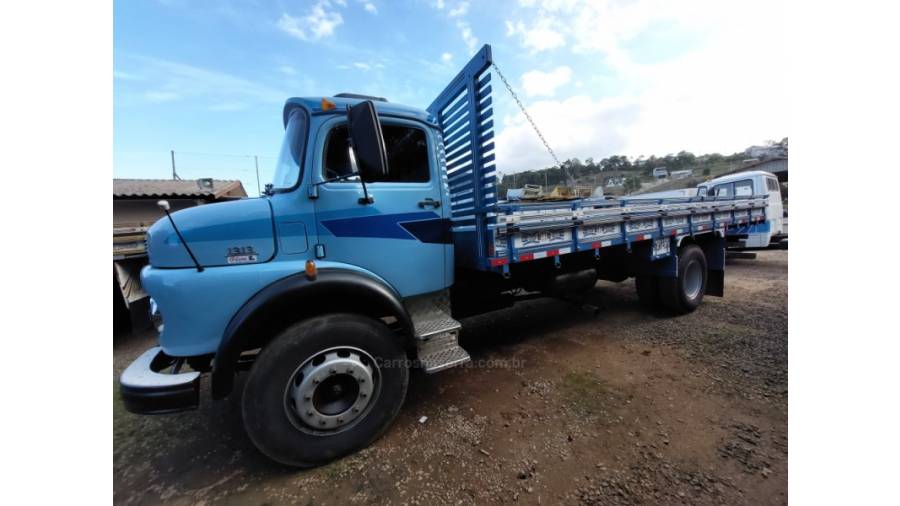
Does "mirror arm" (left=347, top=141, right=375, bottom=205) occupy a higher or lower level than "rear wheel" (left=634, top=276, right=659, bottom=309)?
higher

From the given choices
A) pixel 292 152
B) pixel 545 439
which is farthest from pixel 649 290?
pixel 292 152

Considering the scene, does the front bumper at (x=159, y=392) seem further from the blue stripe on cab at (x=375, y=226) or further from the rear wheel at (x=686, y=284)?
the rear wheel at (x=686, y=284)

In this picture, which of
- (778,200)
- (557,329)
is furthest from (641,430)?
(778,200)

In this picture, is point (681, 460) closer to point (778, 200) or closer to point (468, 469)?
point (468, 469)

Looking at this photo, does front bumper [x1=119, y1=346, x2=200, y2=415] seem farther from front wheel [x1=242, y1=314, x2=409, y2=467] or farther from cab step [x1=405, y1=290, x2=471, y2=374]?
cab step [x1=405, y1=290, x2=471, y2=374]

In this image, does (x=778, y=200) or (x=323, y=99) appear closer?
(x=323, y=99)

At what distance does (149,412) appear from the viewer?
74.8 inches

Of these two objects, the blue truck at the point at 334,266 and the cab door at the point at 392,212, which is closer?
the blue truck at the point at 334,266

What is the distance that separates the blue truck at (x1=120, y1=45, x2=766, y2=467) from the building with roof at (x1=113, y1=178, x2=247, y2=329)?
1957mm

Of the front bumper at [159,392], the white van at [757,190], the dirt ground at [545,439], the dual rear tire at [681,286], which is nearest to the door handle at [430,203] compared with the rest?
the dirt ground at [545,439]

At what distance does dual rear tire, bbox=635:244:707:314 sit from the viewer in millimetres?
→ 4477

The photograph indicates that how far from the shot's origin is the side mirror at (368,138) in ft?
6.52

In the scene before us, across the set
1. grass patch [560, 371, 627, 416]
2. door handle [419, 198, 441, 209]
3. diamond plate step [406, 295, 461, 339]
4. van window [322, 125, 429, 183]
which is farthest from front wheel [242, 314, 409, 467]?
grass patch [560, 371, 627, 416]

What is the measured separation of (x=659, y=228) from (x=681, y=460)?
2798mm
